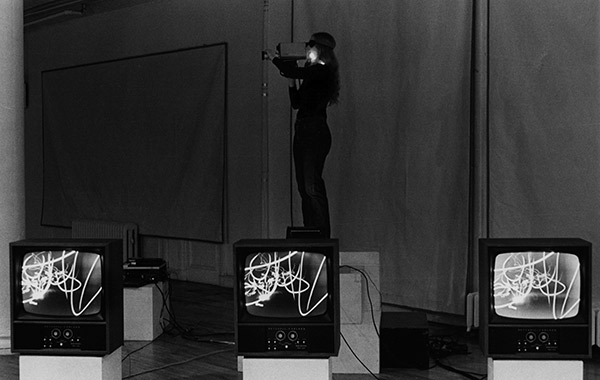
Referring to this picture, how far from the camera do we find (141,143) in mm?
→ 8305

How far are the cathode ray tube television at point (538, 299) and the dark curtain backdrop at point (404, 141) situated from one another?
2210mm

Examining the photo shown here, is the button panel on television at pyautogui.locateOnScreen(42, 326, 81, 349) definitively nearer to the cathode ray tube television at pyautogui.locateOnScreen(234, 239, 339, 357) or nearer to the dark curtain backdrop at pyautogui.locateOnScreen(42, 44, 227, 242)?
the cathode ray tube television at pyautogui.locateOnScreen(234, 239, 339, 357)

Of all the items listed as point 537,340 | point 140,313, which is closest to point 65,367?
point 140,313

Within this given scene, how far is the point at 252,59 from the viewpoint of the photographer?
725cm

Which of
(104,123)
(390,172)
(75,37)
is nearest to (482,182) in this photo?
(390,172)

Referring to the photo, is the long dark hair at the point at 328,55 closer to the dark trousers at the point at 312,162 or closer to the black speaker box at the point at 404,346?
the dark trousers at the point at 312,162

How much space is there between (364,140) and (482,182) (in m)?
1.02

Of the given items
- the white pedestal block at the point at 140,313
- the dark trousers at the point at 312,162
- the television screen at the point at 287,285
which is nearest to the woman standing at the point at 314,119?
the dark trousers at the point at 312,162

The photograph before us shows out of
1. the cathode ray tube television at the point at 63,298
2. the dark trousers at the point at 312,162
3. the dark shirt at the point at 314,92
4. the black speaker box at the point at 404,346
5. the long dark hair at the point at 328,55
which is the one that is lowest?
the black speaker box at the point at 404,346

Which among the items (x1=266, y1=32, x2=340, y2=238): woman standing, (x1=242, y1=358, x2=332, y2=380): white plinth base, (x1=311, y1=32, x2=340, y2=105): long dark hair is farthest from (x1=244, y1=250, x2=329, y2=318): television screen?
(x1=311, y1=32, x2=340, y2=105): long dark hair

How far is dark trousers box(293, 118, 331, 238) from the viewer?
4.88 meters

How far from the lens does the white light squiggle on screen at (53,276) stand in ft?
11.3

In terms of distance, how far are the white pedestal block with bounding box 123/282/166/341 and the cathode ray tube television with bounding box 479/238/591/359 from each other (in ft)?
8.49

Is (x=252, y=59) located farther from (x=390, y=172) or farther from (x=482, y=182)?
(x=482, y=182)
